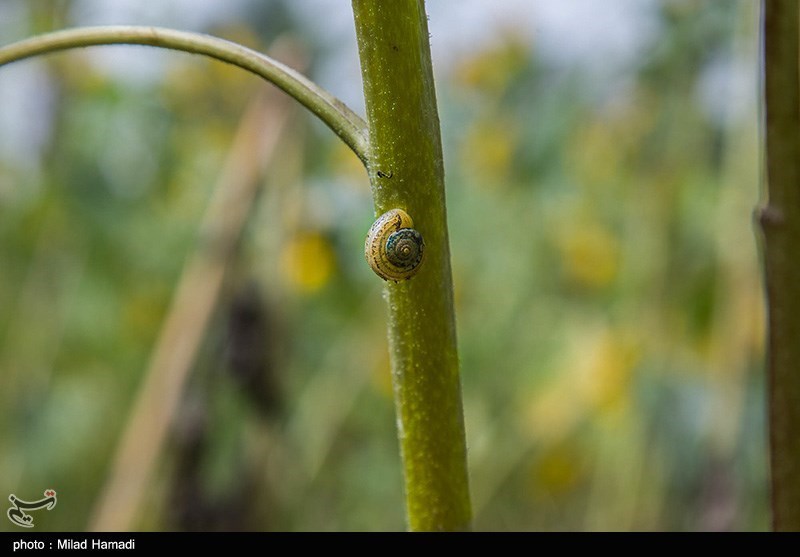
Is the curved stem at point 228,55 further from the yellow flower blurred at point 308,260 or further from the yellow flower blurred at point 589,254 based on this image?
the yellow flower blurred at point 589,254

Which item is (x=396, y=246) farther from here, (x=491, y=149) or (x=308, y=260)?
(x=491, y=149)

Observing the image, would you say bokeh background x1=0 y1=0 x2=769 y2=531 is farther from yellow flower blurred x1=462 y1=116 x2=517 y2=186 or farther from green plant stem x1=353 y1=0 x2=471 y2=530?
green plant stem x1=353 y1=0 x2=471 y2=530

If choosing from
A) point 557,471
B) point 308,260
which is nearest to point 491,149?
point 308,260

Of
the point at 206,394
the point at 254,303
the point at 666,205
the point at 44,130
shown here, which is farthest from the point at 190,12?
the point at 666,205

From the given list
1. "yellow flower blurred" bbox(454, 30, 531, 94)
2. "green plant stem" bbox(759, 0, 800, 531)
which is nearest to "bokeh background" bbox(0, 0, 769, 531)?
"yellow flower blurred" bbox(454, 30, 531, 94)

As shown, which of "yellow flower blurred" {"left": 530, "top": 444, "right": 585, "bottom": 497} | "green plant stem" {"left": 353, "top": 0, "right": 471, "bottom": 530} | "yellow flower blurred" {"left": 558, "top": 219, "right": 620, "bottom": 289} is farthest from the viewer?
"yellow flower blurred" {"left": 530, "top": 444, "right": 585, "bottom": 497}

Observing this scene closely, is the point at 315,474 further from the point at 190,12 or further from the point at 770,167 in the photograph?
the point at 770,167

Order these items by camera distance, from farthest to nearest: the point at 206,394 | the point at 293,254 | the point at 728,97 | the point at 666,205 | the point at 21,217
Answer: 1. the point at 21,217
2. the point at 666,205
3. the point at 293,254
4. the point at 728,97
5. the point at 206,394
